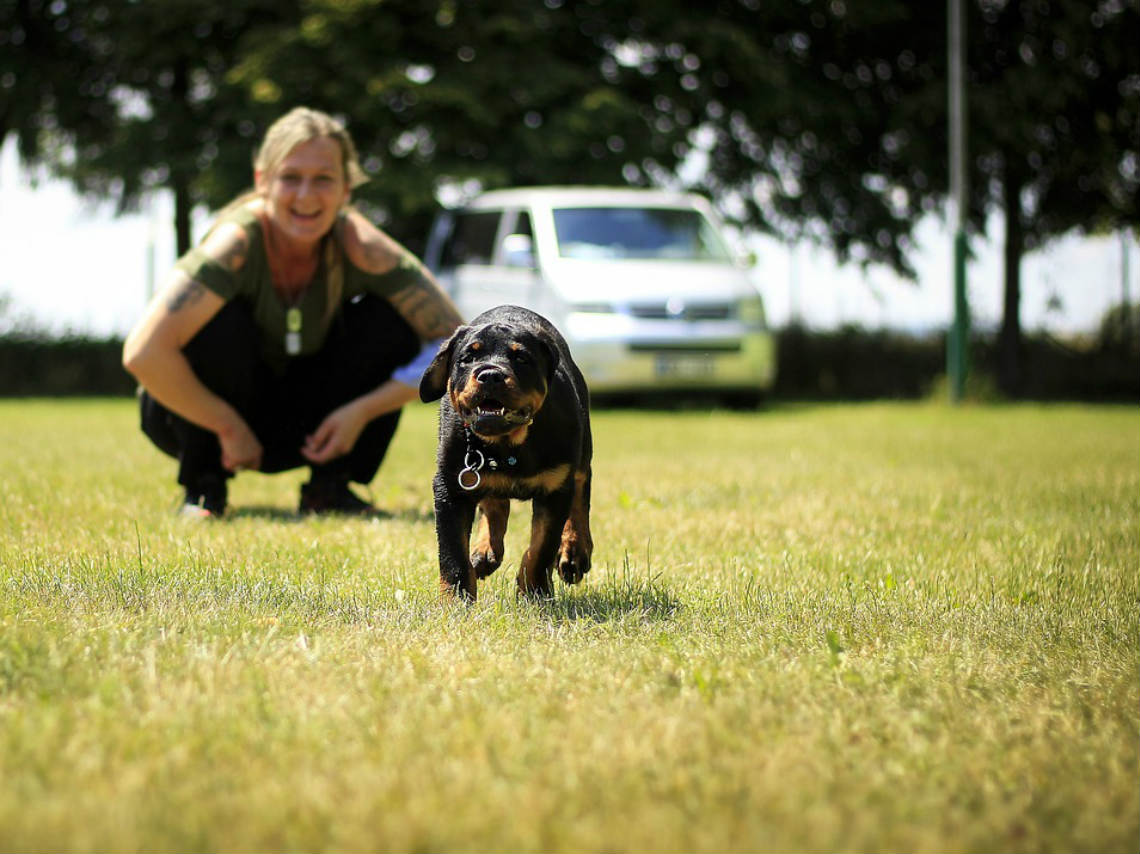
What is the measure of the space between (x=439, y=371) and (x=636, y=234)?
10839 millimetres

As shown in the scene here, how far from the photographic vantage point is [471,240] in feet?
51.7

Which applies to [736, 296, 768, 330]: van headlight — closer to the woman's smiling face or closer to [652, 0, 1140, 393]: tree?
[652, 0, 1140, 393]: tree

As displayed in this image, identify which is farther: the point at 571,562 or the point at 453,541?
the point at 571,562

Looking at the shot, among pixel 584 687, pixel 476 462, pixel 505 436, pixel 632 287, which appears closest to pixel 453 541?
pixel 476 462

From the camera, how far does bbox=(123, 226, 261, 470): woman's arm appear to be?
18.4 feet

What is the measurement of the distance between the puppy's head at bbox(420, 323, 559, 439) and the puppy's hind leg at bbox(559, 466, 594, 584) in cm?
45

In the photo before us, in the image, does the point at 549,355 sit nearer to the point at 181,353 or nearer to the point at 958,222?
the point at 181,353

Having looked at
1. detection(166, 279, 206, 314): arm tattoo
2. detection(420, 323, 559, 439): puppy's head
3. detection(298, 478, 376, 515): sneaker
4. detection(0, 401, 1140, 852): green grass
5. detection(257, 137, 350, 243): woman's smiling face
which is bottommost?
detection(0, 401, 1140, 852): green grass

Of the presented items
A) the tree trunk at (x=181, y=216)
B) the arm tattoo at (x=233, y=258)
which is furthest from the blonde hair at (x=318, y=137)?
the tree trunk at (x=181, y=216)

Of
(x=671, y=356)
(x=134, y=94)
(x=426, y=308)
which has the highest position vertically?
(x=134, y=94)

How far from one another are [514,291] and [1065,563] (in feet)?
33.1

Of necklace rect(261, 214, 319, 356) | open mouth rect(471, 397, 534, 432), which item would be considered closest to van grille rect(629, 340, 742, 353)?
necklace rect(261, 214, 319, 356)

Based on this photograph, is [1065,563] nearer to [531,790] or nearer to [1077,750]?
[1077,750]

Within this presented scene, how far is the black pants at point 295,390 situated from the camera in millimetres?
5961
